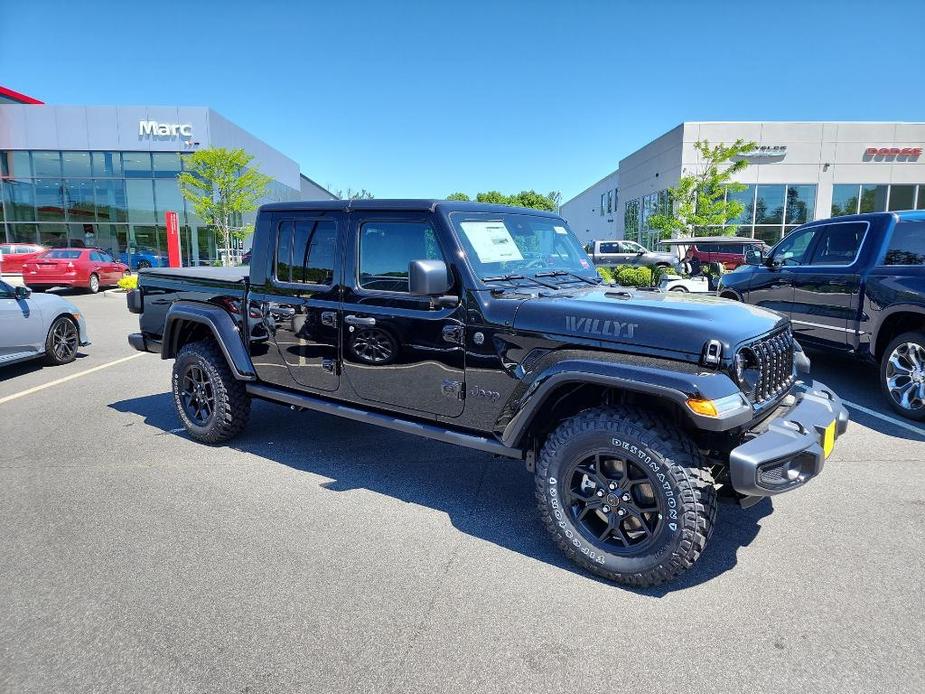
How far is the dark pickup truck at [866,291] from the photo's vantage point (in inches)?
217

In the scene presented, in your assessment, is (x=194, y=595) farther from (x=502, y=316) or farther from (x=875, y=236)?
(x=875, y=236)

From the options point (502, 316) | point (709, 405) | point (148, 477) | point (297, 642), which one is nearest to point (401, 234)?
point (502, 316)

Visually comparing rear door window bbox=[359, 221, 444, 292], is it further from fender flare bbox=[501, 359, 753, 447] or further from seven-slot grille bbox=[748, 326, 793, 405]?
seven-slot grille bbox=[748, 326, 793, 405]

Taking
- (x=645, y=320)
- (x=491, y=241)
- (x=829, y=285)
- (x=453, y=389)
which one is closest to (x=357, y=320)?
(x=453, y=389)

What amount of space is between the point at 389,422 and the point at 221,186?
2532cm

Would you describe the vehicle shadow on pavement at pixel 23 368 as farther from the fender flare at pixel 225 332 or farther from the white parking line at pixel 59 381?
the fender flare at pixel 225 332

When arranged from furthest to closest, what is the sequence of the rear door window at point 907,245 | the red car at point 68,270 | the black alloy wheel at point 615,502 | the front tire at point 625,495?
the red car at point 68,270 → the rear door window at point 907,245 → the black alloy wheel at point 615,502 → the front tire at point 625,495

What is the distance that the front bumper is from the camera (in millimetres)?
2588

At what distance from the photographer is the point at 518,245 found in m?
3.79

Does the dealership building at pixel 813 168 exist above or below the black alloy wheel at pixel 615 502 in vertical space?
above

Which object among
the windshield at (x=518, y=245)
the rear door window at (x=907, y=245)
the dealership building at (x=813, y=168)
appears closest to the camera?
the windshield at (x=518, y=245)

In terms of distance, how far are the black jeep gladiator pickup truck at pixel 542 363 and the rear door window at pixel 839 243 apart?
11.1ft

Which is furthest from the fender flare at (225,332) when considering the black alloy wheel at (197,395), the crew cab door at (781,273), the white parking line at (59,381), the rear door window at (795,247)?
the rear door window at (795,247)

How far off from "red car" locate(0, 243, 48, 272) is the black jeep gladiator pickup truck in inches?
901
